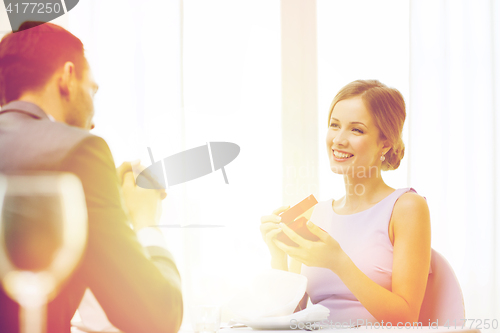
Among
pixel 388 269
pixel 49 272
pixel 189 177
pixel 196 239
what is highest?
pixel 49 272

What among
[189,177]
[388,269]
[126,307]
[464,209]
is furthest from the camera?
[464,209]

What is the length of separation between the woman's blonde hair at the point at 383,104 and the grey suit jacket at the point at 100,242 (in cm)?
88

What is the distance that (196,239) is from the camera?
1.71 meters

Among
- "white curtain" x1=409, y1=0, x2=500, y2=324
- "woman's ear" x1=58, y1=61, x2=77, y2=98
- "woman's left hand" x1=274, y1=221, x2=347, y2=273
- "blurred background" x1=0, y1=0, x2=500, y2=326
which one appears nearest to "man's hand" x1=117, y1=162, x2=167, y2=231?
"woman's ear" x1=58, y1=61, x2=77, y2=98

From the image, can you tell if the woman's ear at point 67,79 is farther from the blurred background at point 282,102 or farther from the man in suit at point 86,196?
the blurred background at point 282,102

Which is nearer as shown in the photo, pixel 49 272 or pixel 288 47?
pixel 49 272

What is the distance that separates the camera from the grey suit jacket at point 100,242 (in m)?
0.53

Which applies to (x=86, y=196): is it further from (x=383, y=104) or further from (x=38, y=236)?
(x=383, y=104)

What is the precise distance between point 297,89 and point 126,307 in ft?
5.08

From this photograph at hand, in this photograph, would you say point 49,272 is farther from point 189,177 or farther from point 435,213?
point 435,213

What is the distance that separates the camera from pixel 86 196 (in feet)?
1.75

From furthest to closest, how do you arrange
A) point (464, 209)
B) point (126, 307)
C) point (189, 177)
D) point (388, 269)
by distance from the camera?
point (464, 209) < point (189, 177) < point (388, 269) < point (126, 307)

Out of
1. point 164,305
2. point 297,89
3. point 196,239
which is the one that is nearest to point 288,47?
point 297,89

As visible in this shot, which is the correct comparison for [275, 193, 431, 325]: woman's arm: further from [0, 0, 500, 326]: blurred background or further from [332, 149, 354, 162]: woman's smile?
[0, 0, 500, 326]: blurred background
